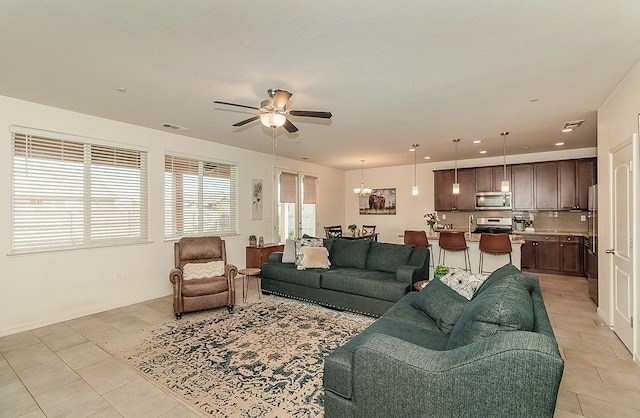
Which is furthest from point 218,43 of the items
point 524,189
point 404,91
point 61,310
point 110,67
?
point 524,189

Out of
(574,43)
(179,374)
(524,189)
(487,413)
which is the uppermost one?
(574,43)

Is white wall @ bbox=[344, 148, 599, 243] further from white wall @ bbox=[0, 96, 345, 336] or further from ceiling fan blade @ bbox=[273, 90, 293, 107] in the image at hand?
ceiling fan blade @ bbox=[273, 90, 293, 107]

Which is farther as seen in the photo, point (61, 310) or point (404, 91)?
point (61, 310)

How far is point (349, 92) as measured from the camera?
Answer: 3451 mm

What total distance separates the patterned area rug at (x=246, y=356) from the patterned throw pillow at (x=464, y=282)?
127 centimetres

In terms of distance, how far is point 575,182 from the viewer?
6.50m

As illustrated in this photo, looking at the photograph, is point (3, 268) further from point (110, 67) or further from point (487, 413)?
point (487, 413)

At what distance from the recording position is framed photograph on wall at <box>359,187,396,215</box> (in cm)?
921

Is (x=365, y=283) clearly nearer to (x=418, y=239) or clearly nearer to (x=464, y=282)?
(x=464, y=282)

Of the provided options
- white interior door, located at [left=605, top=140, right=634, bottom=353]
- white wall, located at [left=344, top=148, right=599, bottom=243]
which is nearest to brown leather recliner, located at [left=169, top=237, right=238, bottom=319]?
white interior door, located at [left=605, top=140, right=634, bottom=353]

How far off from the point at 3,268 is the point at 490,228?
869 cm

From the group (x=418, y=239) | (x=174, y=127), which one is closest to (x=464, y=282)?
(x=418, y=239)

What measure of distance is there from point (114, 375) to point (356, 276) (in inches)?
111

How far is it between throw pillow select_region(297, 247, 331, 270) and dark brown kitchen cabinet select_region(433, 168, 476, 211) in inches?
176
